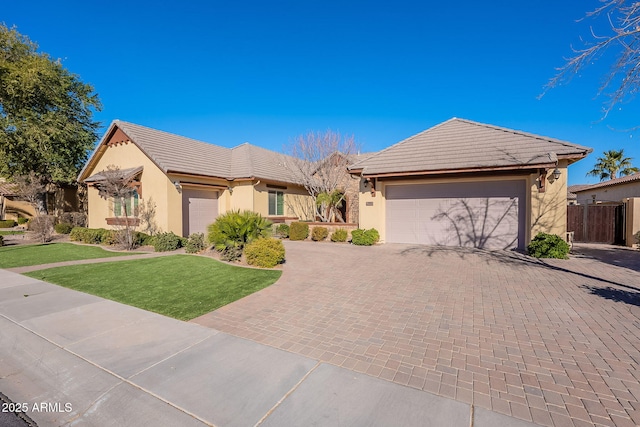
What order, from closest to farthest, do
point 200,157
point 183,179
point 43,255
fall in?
point 43,255, point 183,179, point 200,157

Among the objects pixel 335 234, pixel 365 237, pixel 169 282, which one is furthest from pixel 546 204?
pixel 169 282

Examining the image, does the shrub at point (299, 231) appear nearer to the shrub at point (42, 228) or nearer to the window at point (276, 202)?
the window at point (276, 202)

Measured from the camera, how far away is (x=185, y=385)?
3150 millimetres

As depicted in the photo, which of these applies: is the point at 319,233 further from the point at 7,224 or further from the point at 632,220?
the point at 7,224

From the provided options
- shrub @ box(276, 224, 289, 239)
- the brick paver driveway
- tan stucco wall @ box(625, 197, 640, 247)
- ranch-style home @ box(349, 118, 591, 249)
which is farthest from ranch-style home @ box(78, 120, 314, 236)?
tan stucco wall @ box(625, 197, 640, 247)

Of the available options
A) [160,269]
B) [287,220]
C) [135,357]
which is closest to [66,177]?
[287,220]

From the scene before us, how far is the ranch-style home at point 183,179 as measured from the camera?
1469 centimetres

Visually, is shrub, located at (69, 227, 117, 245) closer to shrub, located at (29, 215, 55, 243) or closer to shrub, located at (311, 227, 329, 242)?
shrub, located at (29, 215, 55, 243)

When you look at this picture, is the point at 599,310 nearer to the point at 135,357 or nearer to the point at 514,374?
the point at 514,374

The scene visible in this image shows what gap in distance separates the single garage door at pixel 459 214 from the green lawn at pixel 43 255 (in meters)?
12.5

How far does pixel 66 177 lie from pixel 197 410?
83.0 feet

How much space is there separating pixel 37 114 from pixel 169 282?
21492 millimetres

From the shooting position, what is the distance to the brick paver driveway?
3068mm

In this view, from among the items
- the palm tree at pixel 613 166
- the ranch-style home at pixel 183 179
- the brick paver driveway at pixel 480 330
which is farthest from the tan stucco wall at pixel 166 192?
the palm tree at pixel 613 166
